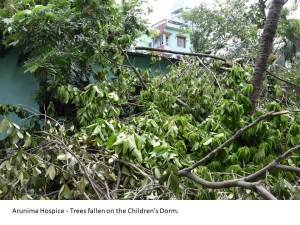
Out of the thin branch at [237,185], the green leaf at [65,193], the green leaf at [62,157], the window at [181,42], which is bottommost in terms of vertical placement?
the green leaf at [65,193]

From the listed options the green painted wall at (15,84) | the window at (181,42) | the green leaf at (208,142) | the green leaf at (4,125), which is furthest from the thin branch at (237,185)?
the window at (181,42)

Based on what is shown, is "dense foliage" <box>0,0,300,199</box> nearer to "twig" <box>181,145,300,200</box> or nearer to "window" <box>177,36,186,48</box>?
"twig" <box>181,145,300,200</box>

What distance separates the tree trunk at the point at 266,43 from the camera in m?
2.66

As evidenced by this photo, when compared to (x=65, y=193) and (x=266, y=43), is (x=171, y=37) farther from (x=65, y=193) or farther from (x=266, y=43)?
(x=65, y=193)

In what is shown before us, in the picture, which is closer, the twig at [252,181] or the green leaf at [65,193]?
the twig at [252,181]

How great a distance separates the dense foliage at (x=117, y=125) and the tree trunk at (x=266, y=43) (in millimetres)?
72

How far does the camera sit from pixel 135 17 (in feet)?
10.9

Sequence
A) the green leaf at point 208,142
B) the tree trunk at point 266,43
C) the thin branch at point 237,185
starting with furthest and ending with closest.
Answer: the tree trunk at point 266,43, the green leaf at point 208,142, the thin branch at point 237,185

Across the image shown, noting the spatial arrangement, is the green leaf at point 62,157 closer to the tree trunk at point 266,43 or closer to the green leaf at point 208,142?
the green leaf at point 208,142

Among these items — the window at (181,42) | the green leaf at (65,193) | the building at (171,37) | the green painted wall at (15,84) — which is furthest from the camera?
the window at (181,42)

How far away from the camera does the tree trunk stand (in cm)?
266

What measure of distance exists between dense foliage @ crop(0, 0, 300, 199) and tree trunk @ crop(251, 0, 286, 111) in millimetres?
72

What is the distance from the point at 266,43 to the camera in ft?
8.84
